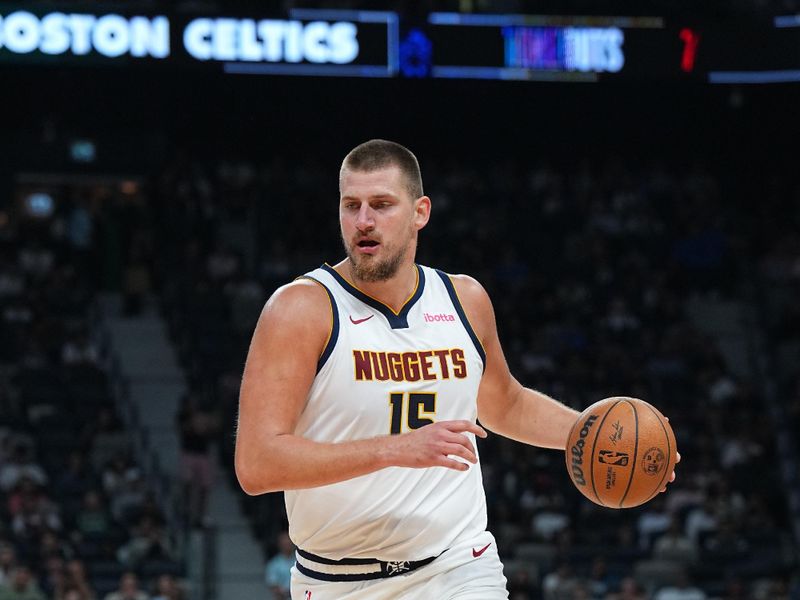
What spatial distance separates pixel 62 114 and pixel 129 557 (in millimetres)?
10612

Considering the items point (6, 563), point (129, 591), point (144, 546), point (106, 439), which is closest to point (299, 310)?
point (129, 591)

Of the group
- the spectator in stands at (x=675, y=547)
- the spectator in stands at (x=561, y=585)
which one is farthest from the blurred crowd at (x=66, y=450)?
the spectator in stands at (x=675, y=547)

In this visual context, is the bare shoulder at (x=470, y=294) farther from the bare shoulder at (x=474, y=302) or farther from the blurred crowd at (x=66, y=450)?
the blurred crowd at (x=66, y=450)

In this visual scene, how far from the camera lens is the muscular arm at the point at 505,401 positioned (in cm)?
531

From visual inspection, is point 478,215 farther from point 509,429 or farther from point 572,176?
point 509,429

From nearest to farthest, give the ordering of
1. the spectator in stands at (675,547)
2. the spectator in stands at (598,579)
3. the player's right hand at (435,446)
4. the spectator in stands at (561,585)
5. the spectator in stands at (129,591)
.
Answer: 1. the player's right hand at (435,446)
2. the spectator in stands at (129,591)
3. the spectator in stands at (561,585)
4. the spectator in stands at (598,579)
5. the spectator in stands at (675,547)

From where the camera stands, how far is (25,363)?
16531 mm

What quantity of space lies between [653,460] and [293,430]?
1378mm

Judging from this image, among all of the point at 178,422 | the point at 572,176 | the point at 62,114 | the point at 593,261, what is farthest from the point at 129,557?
the point at 572,176

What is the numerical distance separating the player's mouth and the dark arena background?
848 centimetres

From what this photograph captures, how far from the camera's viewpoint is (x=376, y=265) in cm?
491

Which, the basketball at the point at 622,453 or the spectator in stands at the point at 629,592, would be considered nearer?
the basketball at the point at 622,453

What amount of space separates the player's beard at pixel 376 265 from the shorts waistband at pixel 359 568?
1.01 m

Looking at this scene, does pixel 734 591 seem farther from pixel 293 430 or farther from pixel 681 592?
pixel 293 430
